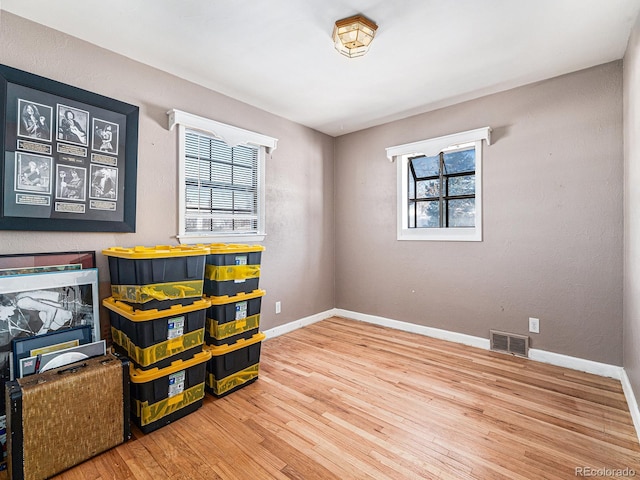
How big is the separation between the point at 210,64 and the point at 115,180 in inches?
48.4

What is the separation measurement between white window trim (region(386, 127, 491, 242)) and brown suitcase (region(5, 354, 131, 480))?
3156mm

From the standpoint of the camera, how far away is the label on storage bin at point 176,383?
2.06 meters

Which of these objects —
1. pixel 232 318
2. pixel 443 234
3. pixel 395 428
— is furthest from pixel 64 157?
pixel 443 234

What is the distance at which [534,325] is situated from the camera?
9.86ft

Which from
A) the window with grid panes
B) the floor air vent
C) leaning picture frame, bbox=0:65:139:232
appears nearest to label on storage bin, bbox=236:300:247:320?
leaning picture frame, bbox=0:65:139:232

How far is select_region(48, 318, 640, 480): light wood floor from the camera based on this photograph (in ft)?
5.42

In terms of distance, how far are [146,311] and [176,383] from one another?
0.54 m

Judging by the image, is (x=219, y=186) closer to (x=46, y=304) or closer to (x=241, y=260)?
(x=241, y=260)

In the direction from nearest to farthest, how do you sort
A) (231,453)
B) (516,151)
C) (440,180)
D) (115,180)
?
(231,453), (115,180), (516,151), (440,180)

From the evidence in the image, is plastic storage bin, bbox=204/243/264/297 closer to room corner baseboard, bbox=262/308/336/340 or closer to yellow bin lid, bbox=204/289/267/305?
yellow bin lid, bbox=204/289/267/305

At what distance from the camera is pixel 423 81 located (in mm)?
2947

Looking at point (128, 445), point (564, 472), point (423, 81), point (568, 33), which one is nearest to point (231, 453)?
point (128, 445)

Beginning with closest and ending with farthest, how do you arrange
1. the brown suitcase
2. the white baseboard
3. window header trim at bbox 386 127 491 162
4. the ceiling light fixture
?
the brown suitcase
the ceiling light fixture
the white baseboard
window header trim at bbox 386 127 491 162

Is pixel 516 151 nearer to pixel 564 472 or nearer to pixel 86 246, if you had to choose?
pixel 564 472
